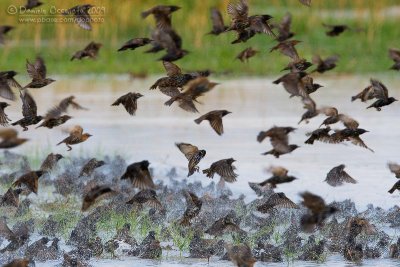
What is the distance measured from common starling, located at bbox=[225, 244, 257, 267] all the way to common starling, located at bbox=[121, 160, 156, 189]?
0.64 metres

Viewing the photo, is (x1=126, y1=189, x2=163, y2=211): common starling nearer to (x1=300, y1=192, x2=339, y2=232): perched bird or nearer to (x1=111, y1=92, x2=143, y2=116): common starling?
(x1=111, y1=92, x2=143, y2=116): common starling

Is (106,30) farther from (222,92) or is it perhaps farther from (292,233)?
(292,233)

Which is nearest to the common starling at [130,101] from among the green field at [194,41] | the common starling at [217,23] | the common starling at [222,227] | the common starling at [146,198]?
the common starling at [146,198]

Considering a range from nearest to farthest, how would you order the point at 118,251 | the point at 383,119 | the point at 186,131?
1. the point at 118,251
2. the point at 186,131
3. the point at 383,119

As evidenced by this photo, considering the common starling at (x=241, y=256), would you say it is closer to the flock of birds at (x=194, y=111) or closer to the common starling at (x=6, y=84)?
the flock of birds at (x=194, y=111)

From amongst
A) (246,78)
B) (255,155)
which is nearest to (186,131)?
(255,155)

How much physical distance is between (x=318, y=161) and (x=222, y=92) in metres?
6.70

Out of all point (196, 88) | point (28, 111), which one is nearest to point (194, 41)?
point (28, 111)

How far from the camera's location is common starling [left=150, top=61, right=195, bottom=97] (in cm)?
799

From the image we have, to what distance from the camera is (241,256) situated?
23.3ft

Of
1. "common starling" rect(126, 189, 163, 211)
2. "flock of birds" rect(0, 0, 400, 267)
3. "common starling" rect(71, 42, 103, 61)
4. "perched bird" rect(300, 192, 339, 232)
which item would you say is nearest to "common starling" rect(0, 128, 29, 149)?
"flock of birds" rect(0, 0, 400, 267)

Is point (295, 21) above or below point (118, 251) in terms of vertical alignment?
above

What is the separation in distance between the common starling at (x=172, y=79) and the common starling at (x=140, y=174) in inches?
36.6

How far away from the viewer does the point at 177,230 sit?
8289 millimetres
